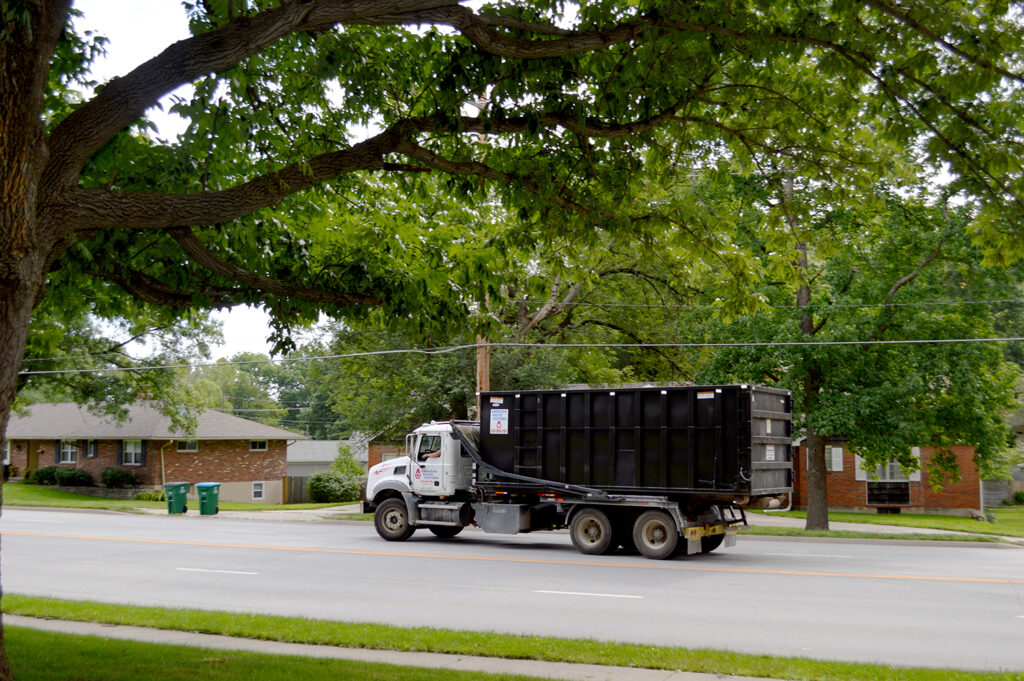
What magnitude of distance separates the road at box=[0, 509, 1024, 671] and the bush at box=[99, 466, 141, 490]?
2150 cm

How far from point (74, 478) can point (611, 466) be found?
34.5 metres

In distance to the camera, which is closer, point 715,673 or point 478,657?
point 715,673

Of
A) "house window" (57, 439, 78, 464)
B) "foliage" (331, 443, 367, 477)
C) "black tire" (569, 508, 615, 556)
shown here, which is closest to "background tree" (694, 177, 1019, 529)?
"black tire" (569, 508, 615, 556)

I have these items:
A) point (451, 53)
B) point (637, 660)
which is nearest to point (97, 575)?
point (637, 660)

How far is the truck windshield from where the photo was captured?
20250mm

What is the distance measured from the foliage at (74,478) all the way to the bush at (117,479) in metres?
1.20

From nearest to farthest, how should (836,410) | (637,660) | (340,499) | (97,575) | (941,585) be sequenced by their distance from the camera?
(637,660) < (941,585) < (97,575) < (836,410) < (340,499)

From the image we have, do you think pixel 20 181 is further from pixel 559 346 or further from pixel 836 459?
pixel 836 459

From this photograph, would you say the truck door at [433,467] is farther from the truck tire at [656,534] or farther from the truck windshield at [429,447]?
the truck tire at [656,534]

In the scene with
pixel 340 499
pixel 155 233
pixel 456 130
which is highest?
pixel 456 130

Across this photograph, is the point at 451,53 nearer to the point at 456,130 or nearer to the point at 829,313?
the point at 456,130

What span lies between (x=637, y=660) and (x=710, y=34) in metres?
5.53

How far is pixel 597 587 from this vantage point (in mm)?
13438

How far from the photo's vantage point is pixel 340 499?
45.7 meters
